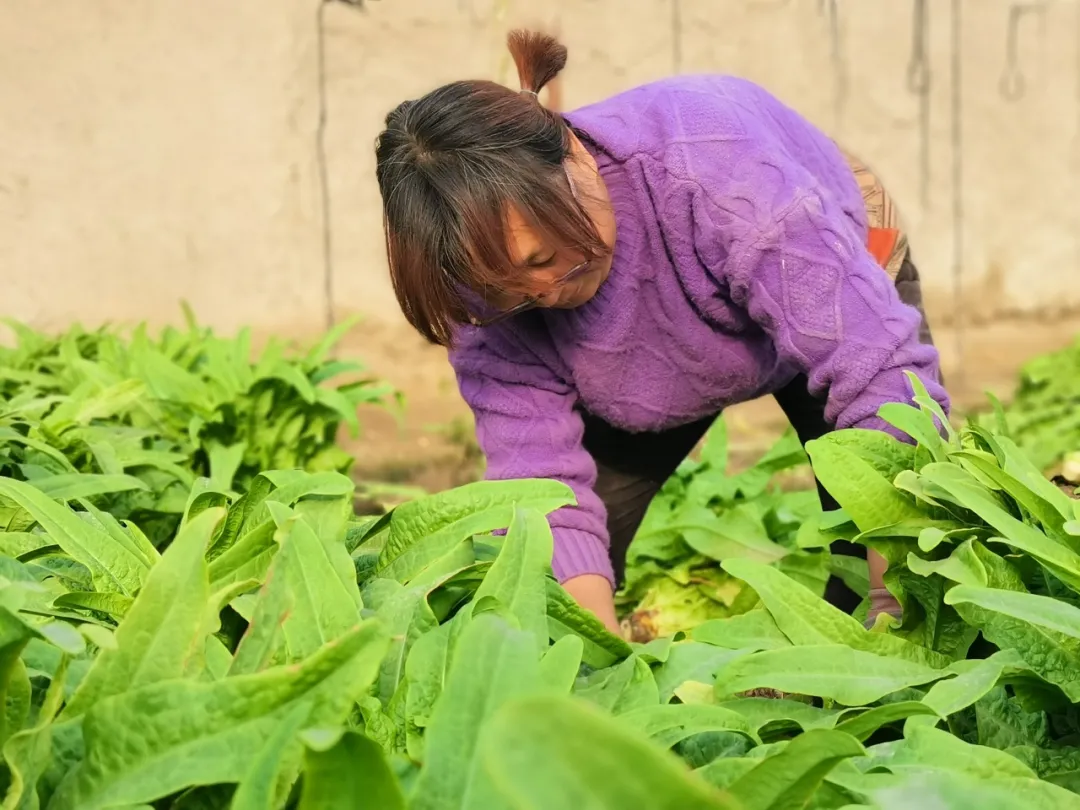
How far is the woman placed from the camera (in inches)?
56.3

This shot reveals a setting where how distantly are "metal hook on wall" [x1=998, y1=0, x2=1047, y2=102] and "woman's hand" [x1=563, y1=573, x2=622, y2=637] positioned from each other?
14.2 ft

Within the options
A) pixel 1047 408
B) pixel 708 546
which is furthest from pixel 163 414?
pixel 1047 408

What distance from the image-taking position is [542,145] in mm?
1464

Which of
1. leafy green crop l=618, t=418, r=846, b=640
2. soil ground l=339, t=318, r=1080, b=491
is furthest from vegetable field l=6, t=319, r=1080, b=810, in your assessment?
soil ground l=339, t=318, r=1080, b=491

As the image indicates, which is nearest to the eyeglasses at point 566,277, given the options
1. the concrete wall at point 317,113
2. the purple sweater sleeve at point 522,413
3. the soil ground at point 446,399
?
the purple sweater sleeve at point 522,413

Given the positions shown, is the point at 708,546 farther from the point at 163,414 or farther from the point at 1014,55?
the point at 1014,55

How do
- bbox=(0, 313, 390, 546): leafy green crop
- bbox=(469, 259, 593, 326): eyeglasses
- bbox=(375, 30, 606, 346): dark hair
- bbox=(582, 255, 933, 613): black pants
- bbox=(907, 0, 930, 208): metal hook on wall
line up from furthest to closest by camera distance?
bbox=(907, 0, 930, 208): metal hook on wall < bbox=(582, 255, 933, 613): black pants < bbox=(0, 313, 390, 546): leafy green crop < bbox=(469, 259, 593, 326): eyeglasses < bbox=(375, 30, 606, 346): dark hair

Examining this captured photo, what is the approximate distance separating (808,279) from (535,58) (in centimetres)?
55

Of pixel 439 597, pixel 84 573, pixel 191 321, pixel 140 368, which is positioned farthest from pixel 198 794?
pixel 191 321

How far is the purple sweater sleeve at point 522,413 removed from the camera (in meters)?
1.85

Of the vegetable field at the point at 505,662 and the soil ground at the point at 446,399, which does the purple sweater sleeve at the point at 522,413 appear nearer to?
the vegetable field at the point at 505,662

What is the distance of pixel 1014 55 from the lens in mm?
5008

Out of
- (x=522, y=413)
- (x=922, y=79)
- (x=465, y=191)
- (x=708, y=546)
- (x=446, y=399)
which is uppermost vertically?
(x=465, y=191)

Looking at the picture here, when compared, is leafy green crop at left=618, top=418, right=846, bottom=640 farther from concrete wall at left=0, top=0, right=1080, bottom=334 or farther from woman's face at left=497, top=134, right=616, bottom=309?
concrete wall at left=0, top=0, right=1080, bottom=334
